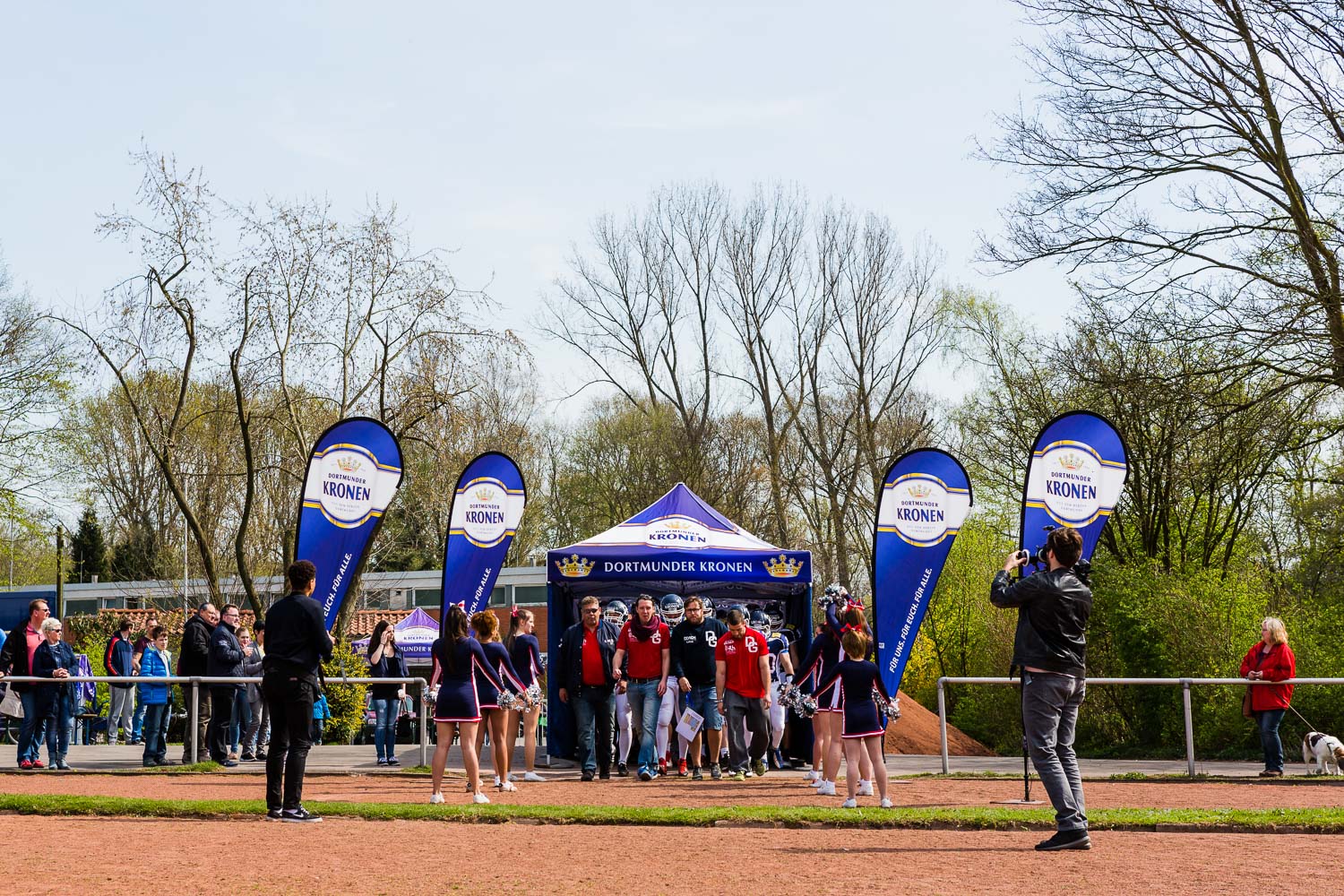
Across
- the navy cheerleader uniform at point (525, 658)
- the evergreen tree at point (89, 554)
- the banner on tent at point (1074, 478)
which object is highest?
the evergreen tree at point (89, 554)

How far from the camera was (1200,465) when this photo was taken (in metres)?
22.8

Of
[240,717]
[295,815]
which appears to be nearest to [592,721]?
[240,717]

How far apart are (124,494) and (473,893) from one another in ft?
128

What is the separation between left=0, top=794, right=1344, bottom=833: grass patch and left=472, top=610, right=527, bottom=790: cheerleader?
1315mm

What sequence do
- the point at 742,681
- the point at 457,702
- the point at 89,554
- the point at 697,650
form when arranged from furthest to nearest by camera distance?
the point at 89,554 < the point at 697,650 < the point at 742,681 < the point at 457,702

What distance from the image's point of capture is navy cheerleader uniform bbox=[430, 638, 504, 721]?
11.3 m

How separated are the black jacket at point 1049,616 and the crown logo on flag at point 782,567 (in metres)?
7.96

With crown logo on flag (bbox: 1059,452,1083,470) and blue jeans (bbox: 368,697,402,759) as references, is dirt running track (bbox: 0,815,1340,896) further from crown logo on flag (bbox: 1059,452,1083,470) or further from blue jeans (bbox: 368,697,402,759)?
blue jeans (bbox: 368,697,402,759)

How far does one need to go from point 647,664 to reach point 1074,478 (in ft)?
15.6

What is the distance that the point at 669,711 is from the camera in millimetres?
14820

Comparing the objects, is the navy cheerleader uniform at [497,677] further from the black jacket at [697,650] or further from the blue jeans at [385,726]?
the blue jeans at [385,726]

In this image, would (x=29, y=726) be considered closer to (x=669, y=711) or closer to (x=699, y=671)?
(x=669, y=711)

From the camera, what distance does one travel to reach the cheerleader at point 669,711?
1484 cm

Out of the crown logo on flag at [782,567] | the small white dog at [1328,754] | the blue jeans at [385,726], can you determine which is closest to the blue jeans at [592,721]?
the blue jeans at [385,726]
